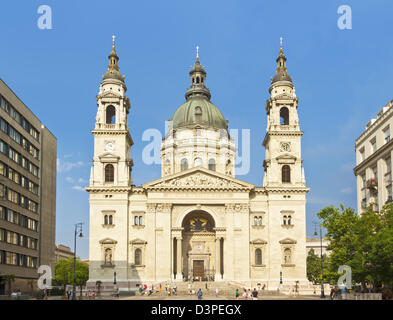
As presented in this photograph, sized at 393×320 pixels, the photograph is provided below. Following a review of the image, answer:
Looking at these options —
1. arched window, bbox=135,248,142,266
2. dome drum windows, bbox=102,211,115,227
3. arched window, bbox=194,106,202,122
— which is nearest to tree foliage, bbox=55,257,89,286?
arched window, bbox=194,106,202,122

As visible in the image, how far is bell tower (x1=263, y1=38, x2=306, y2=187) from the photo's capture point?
78312 millimetres

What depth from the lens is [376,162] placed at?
→ 63.3 metres

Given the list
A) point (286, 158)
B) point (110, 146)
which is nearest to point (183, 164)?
point (110, 146)

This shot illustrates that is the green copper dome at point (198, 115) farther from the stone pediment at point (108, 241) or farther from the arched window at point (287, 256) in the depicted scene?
the arched window at point (287, 256)

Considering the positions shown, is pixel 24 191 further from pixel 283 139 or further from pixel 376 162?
pixel 376 162

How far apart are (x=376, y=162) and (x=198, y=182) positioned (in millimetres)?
24606

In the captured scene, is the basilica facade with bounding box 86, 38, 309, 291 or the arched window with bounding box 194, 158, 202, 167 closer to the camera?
the basilica facade with bounding box 86, 38, 309, 291

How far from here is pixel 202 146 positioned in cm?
9675

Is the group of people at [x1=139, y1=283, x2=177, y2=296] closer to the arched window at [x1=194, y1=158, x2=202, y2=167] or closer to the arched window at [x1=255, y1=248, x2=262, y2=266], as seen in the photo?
the arched window at [x1=255, y1=248, x2=262, y2=266]

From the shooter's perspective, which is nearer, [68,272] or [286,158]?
[286,158]

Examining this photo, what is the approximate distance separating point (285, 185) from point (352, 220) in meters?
26.7

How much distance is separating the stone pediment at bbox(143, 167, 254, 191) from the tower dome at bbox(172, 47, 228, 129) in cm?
2355
